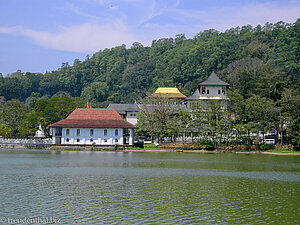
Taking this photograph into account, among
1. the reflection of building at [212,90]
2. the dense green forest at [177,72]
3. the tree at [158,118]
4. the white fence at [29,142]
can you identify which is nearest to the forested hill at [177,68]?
the dense green forest at [177,72]

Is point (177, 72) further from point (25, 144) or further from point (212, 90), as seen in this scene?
point (25, 144)

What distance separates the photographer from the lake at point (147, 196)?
55.9 ft

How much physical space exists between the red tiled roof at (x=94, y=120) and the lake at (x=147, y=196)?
28514 mm

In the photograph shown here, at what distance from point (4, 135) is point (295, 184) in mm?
62193

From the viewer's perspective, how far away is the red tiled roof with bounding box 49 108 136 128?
62.3m

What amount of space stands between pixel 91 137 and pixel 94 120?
3.02m

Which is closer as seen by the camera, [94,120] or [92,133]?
[92,133]

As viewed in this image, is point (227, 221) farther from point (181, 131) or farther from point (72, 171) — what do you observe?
point (181, 131)

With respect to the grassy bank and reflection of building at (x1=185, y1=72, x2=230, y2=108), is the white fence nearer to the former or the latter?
the grassy bank

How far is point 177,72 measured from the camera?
5167 inches

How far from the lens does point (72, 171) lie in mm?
32031

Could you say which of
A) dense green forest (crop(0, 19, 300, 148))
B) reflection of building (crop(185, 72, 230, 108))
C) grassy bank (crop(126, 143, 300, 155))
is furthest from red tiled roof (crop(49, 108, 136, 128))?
reflection of building (crop(185, 72, 230, 108))

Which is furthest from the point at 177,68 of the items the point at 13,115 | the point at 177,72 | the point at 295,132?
the point at 295,132

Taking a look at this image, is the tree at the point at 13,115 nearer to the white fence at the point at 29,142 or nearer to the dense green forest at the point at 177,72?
the dense green forest at the point at 177,72
